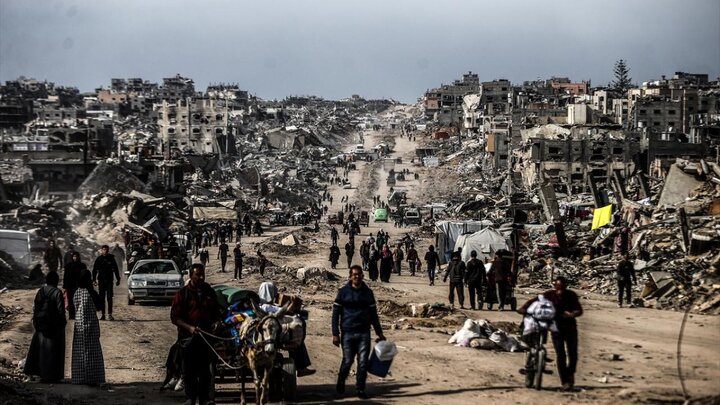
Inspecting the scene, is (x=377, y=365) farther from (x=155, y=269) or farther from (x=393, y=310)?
(x=155, y=269)

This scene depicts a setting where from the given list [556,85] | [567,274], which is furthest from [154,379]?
[556,85]

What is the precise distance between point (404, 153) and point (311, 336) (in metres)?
134

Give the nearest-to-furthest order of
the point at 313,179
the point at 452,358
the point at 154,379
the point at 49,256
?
the point at 154,379, the point at 452,358, the point at 49,256, the point at 313,179

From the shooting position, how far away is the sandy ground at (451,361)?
464 inches

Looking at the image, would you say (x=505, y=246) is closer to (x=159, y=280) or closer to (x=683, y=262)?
(x=683, y=262)

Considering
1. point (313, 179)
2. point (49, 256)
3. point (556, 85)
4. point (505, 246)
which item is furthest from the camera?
point (556, 85)

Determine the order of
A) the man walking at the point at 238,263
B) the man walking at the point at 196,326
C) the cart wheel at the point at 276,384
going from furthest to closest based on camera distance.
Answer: the man walking at the point at 238,263 → the cart wheel at the point at 276,384 → the man walking at the point at 196,326

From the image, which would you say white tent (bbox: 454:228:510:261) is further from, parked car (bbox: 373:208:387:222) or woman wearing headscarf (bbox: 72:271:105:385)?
parked car (bbox: 373:208:387:222)

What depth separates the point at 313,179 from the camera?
111 meters

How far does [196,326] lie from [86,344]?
7.16 ft

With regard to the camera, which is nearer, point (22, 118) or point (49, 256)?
point (49, 256)

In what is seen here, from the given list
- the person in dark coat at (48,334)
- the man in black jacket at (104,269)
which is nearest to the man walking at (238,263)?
the man in black jacket at (104,269)

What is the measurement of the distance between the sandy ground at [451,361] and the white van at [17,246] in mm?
5626

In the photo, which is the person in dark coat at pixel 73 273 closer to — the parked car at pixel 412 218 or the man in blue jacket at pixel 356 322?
the man in blue jacket at pixel 356 322
